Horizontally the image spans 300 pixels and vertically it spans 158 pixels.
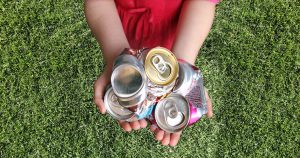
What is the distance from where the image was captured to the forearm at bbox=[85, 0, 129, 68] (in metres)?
1.09

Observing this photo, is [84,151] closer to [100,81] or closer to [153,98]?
[100,81]

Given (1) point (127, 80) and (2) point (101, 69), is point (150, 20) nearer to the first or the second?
(1) point (127, 80)

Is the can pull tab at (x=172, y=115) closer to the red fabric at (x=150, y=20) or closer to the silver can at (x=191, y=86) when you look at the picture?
the silver can at (x=191, y=86)

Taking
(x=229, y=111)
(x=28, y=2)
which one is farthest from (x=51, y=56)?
(x=229, y=111)

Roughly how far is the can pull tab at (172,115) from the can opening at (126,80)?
111 mm

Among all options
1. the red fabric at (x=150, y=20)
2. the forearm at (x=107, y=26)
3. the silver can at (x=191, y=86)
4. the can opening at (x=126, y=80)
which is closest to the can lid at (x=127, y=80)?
the can opening at (x=126, y=80)

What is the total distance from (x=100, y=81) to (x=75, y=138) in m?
0.74

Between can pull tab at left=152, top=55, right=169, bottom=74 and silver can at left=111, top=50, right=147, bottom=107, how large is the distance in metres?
0.03

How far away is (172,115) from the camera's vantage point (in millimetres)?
870

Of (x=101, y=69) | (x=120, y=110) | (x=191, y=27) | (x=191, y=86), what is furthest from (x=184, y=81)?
(x=101, y=69)

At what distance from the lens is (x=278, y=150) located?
1675 millimetres

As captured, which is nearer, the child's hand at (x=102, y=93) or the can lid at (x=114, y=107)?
the can lid at (x=114, y=107)

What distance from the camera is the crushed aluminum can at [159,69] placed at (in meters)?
0.81

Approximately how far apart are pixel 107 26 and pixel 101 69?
643mm
